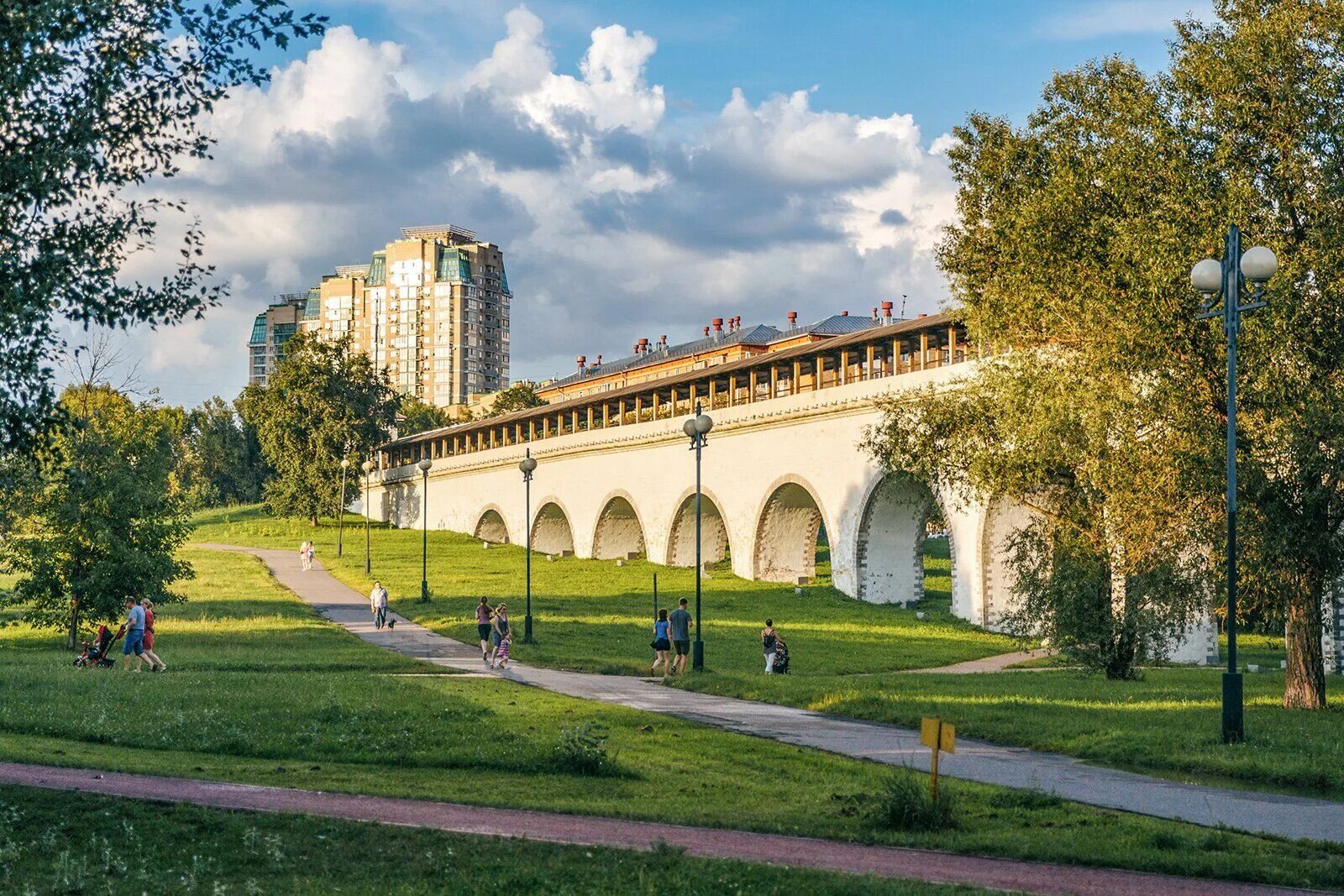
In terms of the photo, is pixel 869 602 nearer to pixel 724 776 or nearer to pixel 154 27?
pixel 724 776

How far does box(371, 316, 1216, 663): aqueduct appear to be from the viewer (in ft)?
134

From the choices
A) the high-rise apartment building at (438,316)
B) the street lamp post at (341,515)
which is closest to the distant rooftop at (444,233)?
the high-rise apartment building at (438,316)

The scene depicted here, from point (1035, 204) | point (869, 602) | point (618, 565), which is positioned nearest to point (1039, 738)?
point (1035, 204)

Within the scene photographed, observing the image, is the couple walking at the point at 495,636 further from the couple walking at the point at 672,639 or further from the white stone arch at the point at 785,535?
the white stone arch at the point at 785,535

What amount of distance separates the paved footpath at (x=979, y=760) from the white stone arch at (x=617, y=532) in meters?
35.4

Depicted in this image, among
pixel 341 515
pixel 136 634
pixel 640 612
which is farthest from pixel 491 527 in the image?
pixel 136 634

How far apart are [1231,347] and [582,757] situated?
894 cm

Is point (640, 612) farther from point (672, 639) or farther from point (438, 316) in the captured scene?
point (438, 316)

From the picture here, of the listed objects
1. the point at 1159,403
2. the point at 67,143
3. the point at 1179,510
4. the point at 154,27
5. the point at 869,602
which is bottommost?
the point at 869,602

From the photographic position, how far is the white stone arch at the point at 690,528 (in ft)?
181

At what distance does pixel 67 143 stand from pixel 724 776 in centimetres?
852

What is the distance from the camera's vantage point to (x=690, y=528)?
57.2m

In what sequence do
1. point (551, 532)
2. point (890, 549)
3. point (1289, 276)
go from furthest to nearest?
point (551, 532)
point (890, 549)
point (1289, 276)

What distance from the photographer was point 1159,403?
63.7 feet
